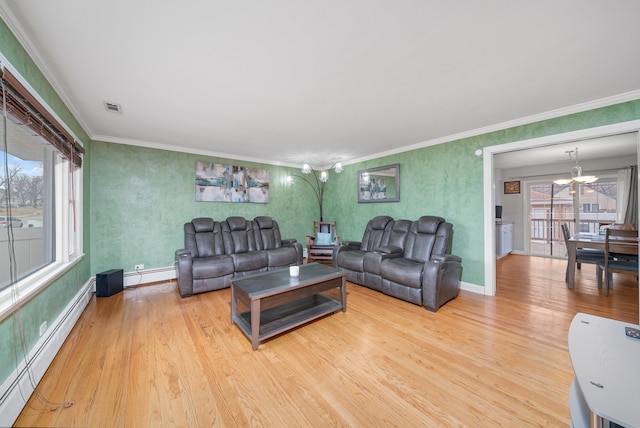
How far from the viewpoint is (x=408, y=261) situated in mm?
3363

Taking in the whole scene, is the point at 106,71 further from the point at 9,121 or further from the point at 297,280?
the point at 297,280

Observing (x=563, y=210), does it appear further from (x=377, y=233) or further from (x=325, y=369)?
(x=325, y=369)

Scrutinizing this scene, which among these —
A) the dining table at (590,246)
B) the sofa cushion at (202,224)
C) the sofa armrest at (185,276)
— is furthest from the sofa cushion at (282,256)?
the dining table at (590,246)

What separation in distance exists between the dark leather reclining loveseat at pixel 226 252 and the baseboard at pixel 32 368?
115cm

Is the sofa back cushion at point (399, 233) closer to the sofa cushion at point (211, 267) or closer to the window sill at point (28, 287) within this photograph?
the sofa cushion at point (211, 267)

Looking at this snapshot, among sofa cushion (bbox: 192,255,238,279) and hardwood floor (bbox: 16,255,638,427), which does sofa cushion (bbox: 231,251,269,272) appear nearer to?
sofa cushion (bbox: 192,255,238,279)

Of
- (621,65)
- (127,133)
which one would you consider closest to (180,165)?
(127,133)

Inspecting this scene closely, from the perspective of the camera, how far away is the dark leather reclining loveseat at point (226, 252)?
334cm

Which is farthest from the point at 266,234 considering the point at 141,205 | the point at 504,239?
the point at 504,239

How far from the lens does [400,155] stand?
440 centimetres

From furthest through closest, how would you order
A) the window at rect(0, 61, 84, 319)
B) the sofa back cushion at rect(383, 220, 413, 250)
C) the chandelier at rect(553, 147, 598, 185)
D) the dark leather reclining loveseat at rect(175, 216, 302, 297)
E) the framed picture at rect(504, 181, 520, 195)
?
the framed picture at rect(504, 181, 520, 195) → the chandelier at rect(553, 147, 598, 185) → the sofa back cushion at rect(383, 220, 413, 250) → the dark leather reclining loveseat at rect(175, 216, 302, 297) → the window at rect(0, 61, 84, 319)

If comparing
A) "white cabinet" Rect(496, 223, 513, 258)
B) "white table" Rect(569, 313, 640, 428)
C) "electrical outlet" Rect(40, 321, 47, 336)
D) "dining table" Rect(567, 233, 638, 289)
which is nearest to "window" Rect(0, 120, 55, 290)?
"electrical outlet" Rect(40, 321, 47, 336)

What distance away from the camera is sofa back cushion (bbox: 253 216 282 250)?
4.49 meters

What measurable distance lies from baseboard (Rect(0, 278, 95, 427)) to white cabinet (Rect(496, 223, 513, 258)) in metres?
7.60
